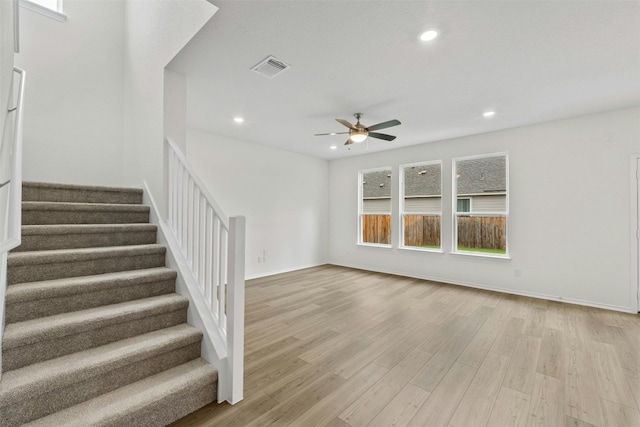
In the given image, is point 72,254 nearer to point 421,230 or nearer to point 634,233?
point 421,230

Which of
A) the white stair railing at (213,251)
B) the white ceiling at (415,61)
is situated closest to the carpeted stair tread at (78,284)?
the white stair railing at (213,251)

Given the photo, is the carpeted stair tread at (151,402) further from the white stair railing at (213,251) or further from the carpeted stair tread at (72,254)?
the carpeted stair tread at (72,254)

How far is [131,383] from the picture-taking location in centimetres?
165

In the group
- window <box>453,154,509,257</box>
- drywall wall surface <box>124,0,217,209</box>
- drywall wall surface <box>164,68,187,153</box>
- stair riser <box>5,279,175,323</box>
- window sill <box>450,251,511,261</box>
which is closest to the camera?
stair riser <box>5,279,175,323</box>

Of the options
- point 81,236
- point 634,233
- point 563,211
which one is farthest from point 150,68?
point 634,233

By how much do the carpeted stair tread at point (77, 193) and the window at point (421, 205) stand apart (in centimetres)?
487

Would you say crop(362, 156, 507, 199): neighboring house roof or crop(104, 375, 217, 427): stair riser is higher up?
crop(362, 156, 507, 199): neighboring house roof

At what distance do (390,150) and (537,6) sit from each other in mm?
4112

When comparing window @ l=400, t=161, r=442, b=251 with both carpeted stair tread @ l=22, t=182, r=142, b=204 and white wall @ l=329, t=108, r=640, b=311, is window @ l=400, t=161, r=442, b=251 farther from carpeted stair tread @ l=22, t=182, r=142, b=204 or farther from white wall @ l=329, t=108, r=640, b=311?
carpeted stair tread @ l=22, t=182, r=142, b=204

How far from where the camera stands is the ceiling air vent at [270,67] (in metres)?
2.59

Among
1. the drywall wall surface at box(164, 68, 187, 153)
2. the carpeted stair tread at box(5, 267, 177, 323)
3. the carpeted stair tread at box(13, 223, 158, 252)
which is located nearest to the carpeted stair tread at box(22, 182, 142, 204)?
the carpeted stair tread at box(13, 223, 158, 252)

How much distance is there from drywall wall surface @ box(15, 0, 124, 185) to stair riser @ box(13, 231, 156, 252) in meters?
1.86

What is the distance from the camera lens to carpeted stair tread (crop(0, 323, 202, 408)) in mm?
1325

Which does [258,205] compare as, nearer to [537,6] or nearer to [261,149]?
[261,149]
